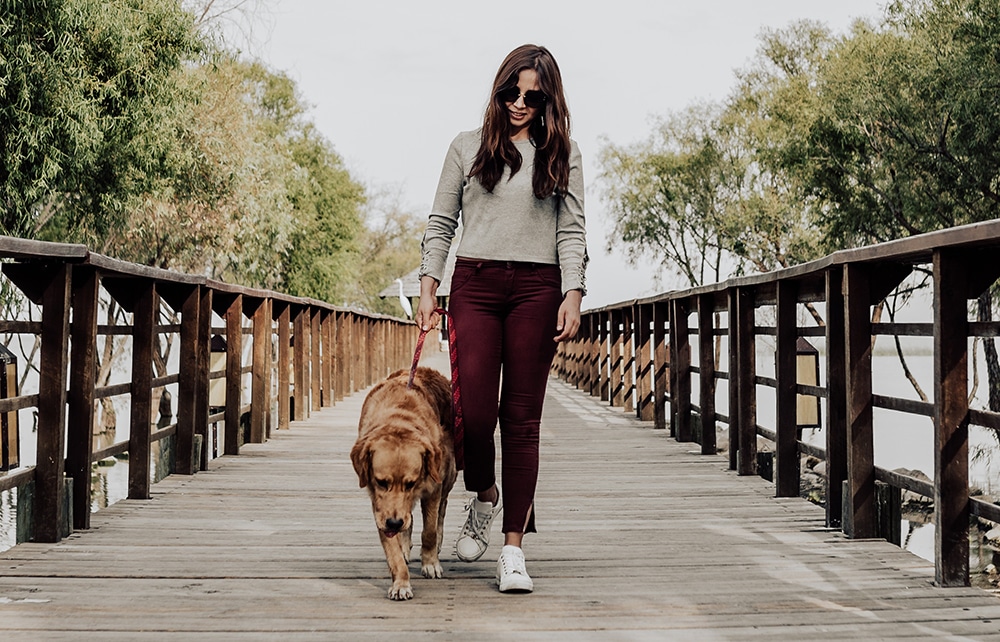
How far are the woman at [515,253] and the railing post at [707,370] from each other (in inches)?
173

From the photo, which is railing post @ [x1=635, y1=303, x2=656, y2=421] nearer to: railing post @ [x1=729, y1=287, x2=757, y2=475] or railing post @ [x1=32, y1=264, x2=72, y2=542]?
railing post @ [x1=729, y1=287, x2=757, y2=475]

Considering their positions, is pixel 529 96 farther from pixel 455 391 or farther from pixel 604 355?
pixel 604 355

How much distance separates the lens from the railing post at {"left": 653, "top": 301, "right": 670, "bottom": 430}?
996 cm

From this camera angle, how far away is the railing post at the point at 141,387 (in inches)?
216

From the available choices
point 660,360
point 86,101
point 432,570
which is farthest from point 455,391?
point 86,101

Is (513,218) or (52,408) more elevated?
(513,218)

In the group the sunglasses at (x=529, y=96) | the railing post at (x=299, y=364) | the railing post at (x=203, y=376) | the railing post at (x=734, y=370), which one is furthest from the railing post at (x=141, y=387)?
the railing post at (x=299, y=364)

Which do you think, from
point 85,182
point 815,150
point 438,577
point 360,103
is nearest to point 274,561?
point 438,577

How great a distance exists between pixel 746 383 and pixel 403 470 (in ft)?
12.1

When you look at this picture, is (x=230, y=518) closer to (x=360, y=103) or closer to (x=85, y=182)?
(x=85, y=182)

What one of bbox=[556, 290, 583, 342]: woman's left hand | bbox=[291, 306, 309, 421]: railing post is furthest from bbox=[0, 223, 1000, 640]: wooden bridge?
bbox=[291, 306, 309, 421]: railing post

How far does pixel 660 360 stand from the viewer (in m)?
9.98

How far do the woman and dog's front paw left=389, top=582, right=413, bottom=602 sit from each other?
0.31 meters

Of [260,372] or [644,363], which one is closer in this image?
[260,372]
